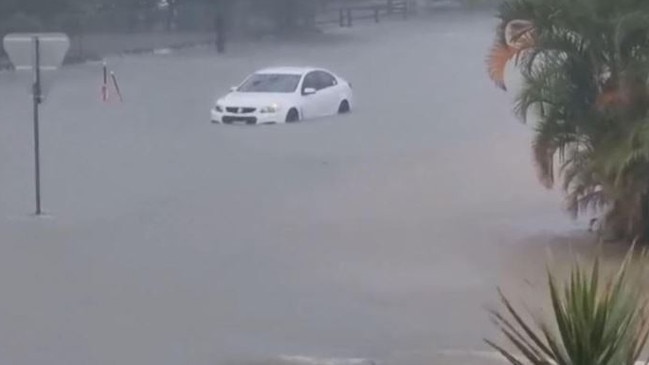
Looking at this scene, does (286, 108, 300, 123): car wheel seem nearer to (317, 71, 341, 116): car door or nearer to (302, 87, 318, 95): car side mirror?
(302, 87, 318, 95): car side mirror

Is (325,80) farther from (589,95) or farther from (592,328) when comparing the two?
(592,328)

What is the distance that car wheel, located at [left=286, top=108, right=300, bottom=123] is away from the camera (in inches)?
1598

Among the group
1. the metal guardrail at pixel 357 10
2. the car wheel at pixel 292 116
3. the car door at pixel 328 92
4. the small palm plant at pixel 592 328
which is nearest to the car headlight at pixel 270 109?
the car wheel at pixel 292 116

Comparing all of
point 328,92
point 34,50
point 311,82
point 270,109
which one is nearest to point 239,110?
point 270,109

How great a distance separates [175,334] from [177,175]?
14.6 metres

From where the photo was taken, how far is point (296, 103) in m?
41.2

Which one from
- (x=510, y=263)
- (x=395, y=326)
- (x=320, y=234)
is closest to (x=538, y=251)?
(x=510, y=263)

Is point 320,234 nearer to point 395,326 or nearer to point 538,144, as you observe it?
point 538,144

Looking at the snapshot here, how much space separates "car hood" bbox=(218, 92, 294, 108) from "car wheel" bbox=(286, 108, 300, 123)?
270 mm

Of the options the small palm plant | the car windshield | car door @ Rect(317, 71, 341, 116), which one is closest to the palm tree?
the small palm plant

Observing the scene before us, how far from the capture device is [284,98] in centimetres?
4088

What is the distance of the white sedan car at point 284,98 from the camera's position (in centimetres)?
4009

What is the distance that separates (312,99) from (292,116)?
3.93 ft

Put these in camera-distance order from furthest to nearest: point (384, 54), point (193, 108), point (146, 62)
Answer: point (384, 54)
point (146, 62)
point (193, 108)
